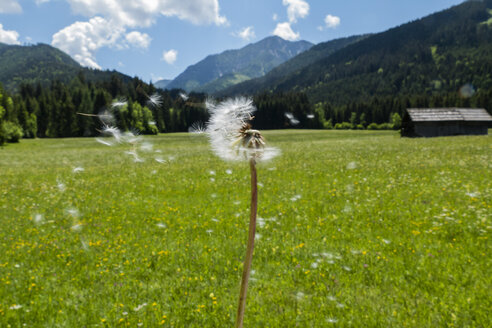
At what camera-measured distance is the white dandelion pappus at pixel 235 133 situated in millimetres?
1157

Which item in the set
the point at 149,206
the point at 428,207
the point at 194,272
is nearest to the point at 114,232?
the point at 149,206

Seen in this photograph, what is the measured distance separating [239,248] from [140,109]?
16.2ft

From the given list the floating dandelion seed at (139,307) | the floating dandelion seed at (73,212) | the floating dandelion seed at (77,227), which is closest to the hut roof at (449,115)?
the floating dandelion seed at (73,212)

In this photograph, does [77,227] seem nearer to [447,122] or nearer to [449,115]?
[447,122]

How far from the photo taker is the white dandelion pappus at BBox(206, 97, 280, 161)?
116 cm

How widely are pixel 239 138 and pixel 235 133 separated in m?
0.13

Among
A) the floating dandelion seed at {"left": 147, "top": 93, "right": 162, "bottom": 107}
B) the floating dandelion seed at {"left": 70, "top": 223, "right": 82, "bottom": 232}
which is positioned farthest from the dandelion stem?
the floating dandelion seed at {"left": 70, "top": 223, "right": 82, "bottom": 232}

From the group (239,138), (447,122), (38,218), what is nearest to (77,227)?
(38,218)

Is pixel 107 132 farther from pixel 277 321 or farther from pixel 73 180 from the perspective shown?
pixel 73 180

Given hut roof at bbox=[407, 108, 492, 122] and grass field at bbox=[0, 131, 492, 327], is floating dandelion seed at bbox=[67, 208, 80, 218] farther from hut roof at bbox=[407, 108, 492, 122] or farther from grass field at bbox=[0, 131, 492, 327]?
hut roof at bbox=[407, 108, 492, 122]

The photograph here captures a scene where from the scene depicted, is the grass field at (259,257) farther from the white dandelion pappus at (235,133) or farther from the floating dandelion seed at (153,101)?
the floating dandelion seed at (153,101)

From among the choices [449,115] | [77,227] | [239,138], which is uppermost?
[449,115]

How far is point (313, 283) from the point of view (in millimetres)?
5086

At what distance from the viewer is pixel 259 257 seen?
6117 millimetres
